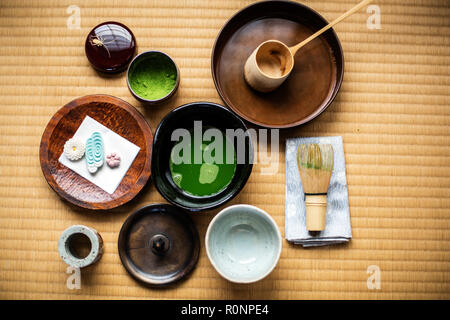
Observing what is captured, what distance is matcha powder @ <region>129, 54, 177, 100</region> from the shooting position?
1.03m

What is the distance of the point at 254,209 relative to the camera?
941 mm

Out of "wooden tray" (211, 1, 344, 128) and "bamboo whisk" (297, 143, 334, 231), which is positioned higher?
"wooden tray" (211, 1, 344, 128)

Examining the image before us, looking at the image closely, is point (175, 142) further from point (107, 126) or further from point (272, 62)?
point (272, 62)

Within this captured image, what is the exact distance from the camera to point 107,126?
3.43 feet

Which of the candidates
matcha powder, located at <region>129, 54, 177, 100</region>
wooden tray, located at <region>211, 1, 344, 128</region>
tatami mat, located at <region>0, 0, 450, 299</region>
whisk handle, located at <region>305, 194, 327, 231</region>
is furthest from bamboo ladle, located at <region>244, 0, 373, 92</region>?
whisk handle, located at <region>305, 194, 327, 231</region>

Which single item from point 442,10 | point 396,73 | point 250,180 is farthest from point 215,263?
point 442,10

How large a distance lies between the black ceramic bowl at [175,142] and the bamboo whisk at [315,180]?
0.20m

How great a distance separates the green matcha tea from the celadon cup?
100mm

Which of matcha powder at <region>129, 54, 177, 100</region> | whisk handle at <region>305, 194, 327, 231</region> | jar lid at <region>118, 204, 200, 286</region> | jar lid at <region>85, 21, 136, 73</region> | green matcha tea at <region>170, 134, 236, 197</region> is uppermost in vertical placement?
jar lid at <region>85, 21, 136, 73</region>

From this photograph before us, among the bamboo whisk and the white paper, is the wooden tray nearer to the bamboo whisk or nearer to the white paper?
the bamboo whisk

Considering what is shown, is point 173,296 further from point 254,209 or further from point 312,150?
point 312,150

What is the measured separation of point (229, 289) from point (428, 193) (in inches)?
28.2

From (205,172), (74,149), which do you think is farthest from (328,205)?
(74,149)

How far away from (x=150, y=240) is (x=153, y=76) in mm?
516
